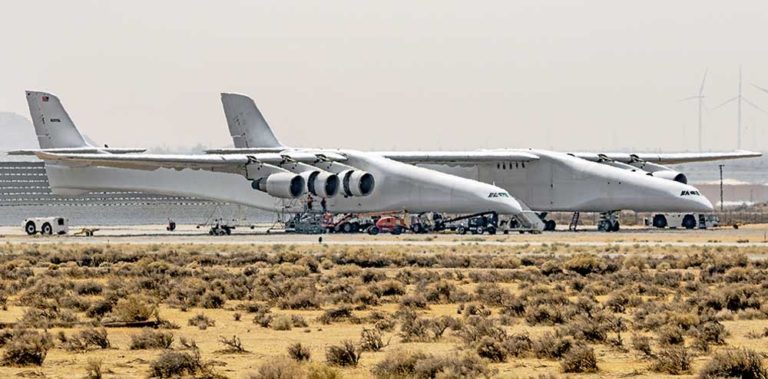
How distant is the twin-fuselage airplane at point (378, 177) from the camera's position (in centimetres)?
7831

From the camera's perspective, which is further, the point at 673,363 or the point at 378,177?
the point at 378,177

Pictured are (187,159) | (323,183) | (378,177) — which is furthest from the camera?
(187,159)

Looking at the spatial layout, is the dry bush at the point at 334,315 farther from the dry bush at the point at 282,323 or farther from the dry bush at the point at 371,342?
the dry bush at the point at 371,342

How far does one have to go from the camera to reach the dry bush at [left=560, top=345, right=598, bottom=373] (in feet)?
68.1

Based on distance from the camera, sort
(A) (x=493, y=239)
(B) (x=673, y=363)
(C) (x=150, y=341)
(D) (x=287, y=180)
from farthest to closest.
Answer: (D) (x=287, y=180)
(A) (x=493, y=239)
(C) (x=150, y=341)
(B) (x=673, y=363)

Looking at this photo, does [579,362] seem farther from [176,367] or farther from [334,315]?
[334,315]

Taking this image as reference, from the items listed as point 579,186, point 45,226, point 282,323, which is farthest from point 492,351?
point 45,226

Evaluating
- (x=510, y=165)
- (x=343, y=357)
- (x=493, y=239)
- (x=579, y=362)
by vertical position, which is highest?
(x=510, y=165)

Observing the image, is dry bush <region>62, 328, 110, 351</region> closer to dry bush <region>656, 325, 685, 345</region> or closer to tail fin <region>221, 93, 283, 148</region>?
dry bush <region>656, 325, 685, 345</region>

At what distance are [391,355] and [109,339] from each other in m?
7.29

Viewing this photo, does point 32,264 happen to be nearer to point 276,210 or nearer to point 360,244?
point 360,244

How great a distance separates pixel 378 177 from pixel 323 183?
10.1ft

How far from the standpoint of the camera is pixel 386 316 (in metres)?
30.0

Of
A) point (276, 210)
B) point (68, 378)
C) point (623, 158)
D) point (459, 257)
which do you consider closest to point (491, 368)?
point (68, 378)
